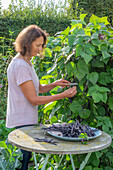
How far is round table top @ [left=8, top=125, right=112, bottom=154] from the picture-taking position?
134cm

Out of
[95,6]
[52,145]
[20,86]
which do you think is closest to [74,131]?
[52,145]

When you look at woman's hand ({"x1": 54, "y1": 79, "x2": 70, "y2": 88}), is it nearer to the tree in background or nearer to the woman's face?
the woman's face

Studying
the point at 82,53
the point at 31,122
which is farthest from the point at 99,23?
the point at 31,122

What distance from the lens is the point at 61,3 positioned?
802 centimetres

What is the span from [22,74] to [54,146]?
686 mm

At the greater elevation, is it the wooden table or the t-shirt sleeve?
the t-shirt sleeve

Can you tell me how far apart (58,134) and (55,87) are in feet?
2.51

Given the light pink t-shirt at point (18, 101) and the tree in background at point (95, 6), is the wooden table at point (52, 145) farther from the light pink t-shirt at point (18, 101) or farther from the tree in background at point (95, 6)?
the tree in background at point (95, 6)

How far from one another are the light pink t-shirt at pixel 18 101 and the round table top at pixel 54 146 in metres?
0.29

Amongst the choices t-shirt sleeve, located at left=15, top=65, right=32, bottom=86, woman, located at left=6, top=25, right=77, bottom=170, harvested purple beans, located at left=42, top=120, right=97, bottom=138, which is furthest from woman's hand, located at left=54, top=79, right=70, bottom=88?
harvested purple beans, located at left=42, top=120, right=97, bottom=138

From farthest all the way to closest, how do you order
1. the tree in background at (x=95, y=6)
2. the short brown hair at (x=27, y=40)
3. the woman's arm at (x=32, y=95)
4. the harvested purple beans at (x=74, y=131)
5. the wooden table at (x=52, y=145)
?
the tree in background at (x=95, y=6) < the short brown hair at (x=27, y=40) < the woman's arm at (x=32, y=95) < the harvested purple beans at (x=74, y=131) < the wooden table at (x=52, y=145)

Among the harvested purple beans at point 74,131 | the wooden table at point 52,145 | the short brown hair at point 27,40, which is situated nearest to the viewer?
the wooden table at point 52,145

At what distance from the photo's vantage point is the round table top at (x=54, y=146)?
4.38 feet

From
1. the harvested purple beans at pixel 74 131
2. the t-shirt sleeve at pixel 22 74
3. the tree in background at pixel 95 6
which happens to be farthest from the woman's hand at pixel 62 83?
the tree in background at pixel 95 6
